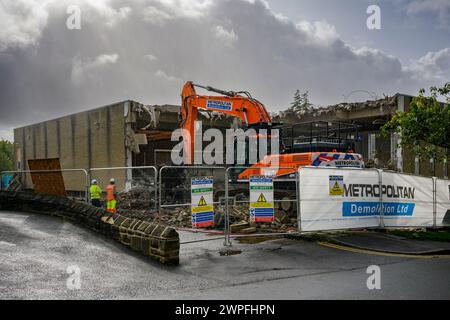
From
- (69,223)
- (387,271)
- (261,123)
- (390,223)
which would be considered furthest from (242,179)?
(387,271)

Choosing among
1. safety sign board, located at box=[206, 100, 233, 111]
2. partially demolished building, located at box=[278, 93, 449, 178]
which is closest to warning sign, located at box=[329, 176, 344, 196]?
safety sign board, located at box=[206, 100, 233, 111]

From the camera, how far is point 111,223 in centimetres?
1046

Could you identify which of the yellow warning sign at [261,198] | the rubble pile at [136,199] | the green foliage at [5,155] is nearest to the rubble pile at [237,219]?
the rubble pile at [136,199]

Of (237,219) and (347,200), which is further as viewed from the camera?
(237,219)

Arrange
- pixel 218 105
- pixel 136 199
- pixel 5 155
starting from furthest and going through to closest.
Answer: pixel 5 155
pixel 218 105
pixel 136 199

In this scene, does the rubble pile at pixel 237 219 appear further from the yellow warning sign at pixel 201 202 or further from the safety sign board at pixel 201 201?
the yellow warning sign at pixel 201 202

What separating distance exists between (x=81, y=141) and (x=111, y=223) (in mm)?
24471

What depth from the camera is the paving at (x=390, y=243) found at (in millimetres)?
10414

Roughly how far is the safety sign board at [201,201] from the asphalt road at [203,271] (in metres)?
0.69

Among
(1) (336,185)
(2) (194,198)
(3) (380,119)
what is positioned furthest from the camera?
(3) (380,119)

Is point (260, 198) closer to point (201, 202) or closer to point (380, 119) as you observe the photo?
point (201, 202)

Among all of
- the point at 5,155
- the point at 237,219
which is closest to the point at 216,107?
the point at 237,219
